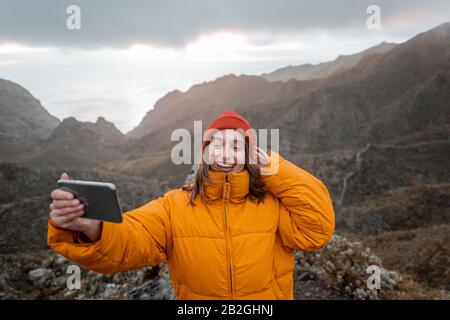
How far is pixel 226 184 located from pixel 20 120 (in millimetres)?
96039

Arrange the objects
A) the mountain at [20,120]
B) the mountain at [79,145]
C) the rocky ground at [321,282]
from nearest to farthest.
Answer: the rocky ground at [321,282] < the mountain at [79,145] < the mountain at [20,120]

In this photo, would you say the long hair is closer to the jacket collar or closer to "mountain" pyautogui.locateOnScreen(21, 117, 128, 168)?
the jacket collar

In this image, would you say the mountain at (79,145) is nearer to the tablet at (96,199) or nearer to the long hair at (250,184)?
the long hair at (250,184)

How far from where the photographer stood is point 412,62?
58219 mm

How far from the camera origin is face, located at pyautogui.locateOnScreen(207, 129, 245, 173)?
8.63ft

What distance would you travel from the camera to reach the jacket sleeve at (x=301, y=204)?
2.58 metres

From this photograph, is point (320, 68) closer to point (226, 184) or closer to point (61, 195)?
point (226, 184)

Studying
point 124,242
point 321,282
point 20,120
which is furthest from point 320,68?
point 124,242

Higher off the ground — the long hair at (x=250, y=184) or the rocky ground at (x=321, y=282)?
the long hair at (x=250, y=184)

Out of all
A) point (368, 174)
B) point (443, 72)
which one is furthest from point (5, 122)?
point (443, 72)

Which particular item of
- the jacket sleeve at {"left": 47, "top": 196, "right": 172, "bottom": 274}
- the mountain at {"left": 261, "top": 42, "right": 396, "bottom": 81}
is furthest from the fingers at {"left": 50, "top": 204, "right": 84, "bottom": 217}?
the mountain at {"left": 261, "top": 42, "right": 396, "bottom": 81}

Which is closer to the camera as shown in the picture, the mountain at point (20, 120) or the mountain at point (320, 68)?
the mountain at point (20, 120)

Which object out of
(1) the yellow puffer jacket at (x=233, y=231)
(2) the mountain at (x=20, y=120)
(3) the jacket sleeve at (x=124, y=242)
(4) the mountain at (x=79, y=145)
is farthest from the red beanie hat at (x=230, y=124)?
(2) the mountain at (x=20, y=120)
